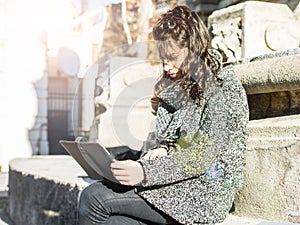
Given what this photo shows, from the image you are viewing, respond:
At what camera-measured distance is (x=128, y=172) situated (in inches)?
70.9

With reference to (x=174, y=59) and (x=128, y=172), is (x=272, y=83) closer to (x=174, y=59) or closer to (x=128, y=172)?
(x=174, y=59)

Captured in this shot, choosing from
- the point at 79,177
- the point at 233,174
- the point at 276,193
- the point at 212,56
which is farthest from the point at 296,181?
the point at 79,177

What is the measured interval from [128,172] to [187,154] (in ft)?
0.67

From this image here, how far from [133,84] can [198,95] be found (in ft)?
8.84

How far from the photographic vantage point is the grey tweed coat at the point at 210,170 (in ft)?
5.97

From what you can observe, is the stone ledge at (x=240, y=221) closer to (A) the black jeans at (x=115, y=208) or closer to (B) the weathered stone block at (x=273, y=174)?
(B) the weathered stone block at (x=273, y=174)

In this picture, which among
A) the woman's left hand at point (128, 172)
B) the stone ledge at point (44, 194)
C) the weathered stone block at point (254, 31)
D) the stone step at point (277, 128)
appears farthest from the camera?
the weathered stone block at point (254, 31)

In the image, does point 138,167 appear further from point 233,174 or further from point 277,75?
point 277,75

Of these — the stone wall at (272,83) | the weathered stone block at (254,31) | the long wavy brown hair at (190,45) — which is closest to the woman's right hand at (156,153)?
the long wavy brown hair at (190,45)

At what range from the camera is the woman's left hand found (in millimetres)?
1794

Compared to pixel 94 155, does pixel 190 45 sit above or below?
above

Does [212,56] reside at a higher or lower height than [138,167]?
higher

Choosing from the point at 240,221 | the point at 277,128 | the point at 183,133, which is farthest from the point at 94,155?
the point at 277,128

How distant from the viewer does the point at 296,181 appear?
6.46 ft
